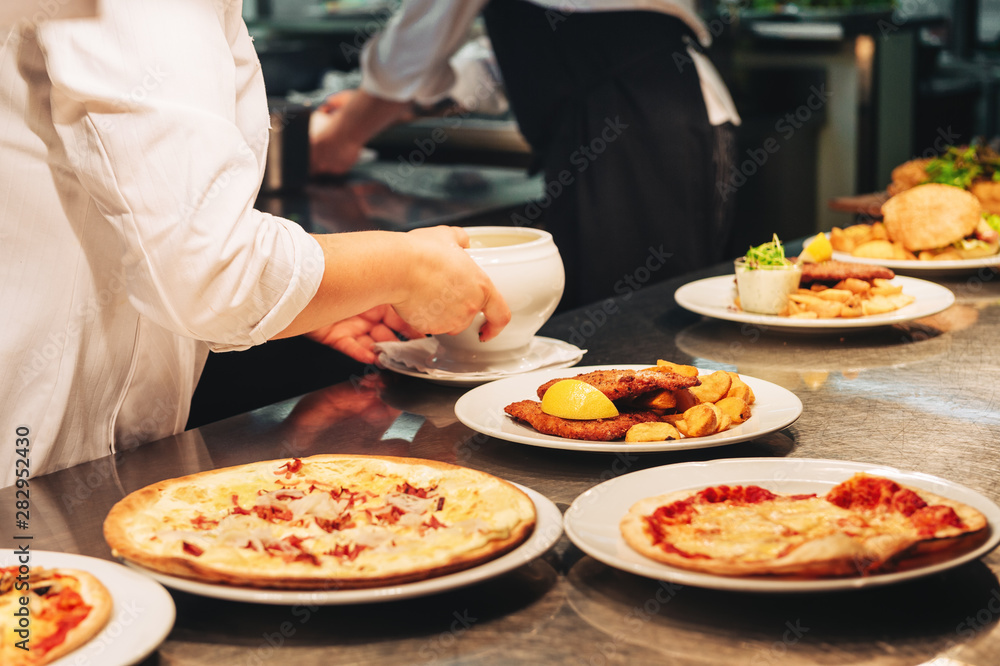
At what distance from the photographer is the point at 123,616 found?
0.69m

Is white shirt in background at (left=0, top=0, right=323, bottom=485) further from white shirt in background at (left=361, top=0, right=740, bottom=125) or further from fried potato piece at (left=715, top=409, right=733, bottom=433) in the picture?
white shirt in background at (left=361, top=0, right=740, bottom=125)

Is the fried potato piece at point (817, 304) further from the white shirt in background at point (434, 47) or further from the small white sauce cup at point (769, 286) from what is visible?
the white shirt in background at point (434, 47)

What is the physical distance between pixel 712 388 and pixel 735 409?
48 millimetres

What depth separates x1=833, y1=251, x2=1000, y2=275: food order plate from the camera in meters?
1.84

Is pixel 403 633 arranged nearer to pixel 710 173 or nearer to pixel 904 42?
pixel 710 173

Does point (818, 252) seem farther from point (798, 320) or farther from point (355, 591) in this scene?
point (355, 591)

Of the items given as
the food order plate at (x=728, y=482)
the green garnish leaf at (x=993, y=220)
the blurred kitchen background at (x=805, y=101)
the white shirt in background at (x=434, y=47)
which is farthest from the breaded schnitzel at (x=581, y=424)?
the blurred kitchen background at (x=805, y=101)

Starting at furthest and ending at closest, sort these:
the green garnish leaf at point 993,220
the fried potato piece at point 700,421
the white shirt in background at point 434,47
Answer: the white shirt in background at point 434,47 → the green garnish leaf at point 993,220 → the fried potato piece at point 700,421

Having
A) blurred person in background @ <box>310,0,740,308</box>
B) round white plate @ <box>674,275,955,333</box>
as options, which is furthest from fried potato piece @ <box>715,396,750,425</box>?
blurred person in background @ <box>310,0,740,308</box>

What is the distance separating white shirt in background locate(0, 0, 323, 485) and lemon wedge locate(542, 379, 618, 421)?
0.94ft

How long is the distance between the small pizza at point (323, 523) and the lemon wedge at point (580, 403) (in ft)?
0.62

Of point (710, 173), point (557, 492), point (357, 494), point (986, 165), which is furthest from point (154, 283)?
point (710, 173)

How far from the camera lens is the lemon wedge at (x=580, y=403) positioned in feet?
3.50

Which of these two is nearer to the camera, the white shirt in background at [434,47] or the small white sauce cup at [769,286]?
the small white sauce cup at [769,286]
